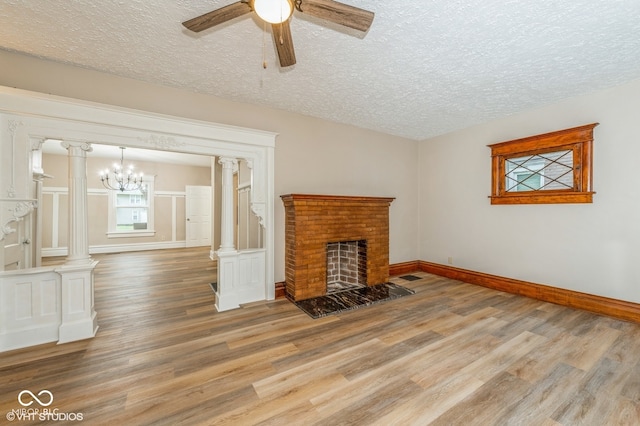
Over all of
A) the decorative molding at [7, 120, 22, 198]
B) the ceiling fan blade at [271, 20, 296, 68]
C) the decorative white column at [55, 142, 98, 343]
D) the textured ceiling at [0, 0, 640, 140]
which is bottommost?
the decorative white column at [55, 142, 98, 343]

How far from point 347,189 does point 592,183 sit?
3058mm

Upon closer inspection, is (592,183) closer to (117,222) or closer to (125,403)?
(125,403)

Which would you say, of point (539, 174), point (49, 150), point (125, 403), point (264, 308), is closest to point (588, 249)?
point (539, 174)

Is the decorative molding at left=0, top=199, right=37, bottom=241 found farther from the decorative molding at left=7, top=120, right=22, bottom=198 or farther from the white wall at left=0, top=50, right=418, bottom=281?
the white wall at left=0, top=50, right=418, bottom=281

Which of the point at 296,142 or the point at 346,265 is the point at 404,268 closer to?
the point at 346,265

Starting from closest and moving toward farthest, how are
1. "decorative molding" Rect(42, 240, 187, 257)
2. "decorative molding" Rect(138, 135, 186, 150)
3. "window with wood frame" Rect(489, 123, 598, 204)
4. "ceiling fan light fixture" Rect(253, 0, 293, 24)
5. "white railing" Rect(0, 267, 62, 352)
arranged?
"ceiling fan light fixture" Rect(253, 0, 293, 24), "white railing" Rect(0, 267, 62, 352), "decorative molding" Rect(138, 135, 186, 150), "window with wood frame" Rect(489, 123, 598, 204), "decorative molding" Rect(42, 240, 187, 257)

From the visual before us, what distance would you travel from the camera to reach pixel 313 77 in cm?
263

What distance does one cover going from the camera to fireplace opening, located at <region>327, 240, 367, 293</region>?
160 inches

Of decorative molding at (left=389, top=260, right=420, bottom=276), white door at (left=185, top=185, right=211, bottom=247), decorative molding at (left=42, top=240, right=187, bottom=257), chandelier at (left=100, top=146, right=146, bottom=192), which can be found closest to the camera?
decorative molding at (left=389, top=260, right=420, bottom=276)

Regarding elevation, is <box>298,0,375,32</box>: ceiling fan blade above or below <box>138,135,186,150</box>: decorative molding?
above

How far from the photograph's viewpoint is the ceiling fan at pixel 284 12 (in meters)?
1.40

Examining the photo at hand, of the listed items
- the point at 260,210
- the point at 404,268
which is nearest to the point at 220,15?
the point at 260,210

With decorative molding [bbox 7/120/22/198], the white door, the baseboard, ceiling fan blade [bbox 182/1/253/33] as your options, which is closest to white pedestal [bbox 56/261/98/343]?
decorative molding [bbox 7/120/22/198]

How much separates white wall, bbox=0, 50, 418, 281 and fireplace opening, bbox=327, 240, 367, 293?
869 mm
